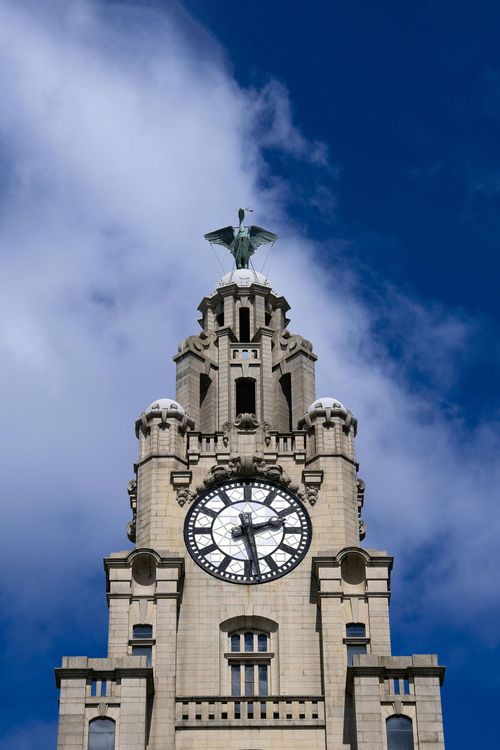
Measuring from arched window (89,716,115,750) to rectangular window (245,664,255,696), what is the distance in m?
4.41

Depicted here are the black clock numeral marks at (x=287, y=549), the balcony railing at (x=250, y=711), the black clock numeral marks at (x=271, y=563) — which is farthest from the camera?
the black clock numeral marks at (x=287, y=549)

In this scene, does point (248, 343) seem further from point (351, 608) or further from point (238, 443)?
point (351, 608)

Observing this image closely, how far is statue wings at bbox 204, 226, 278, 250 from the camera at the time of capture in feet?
226

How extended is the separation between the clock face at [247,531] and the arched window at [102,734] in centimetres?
648

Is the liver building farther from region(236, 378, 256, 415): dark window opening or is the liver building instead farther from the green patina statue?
the green patina statue

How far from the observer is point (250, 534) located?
56.2 metres

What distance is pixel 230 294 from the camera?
65.6 m

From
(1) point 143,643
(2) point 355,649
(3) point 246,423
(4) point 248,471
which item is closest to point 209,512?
(4) point 248,471

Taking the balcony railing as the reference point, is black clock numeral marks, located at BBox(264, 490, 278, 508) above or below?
above

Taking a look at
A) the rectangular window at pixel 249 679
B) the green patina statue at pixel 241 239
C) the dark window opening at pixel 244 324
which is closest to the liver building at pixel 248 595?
the rectangular window at pixel 249 679

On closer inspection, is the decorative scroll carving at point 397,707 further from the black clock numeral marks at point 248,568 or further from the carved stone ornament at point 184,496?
the carved stone ornament at point 184,496

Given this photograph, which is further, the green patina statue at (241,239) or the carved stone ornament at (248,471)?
the green patina statue at (241,239)

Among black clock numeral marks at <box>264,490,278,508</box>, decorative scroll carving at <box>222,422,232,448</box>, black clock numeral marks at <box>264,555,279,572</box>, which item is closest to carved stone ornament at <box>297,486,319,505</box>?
black clock numeral marks at <box>264,490,278,508</box>

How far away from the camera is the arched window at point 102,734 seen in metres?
50.0
